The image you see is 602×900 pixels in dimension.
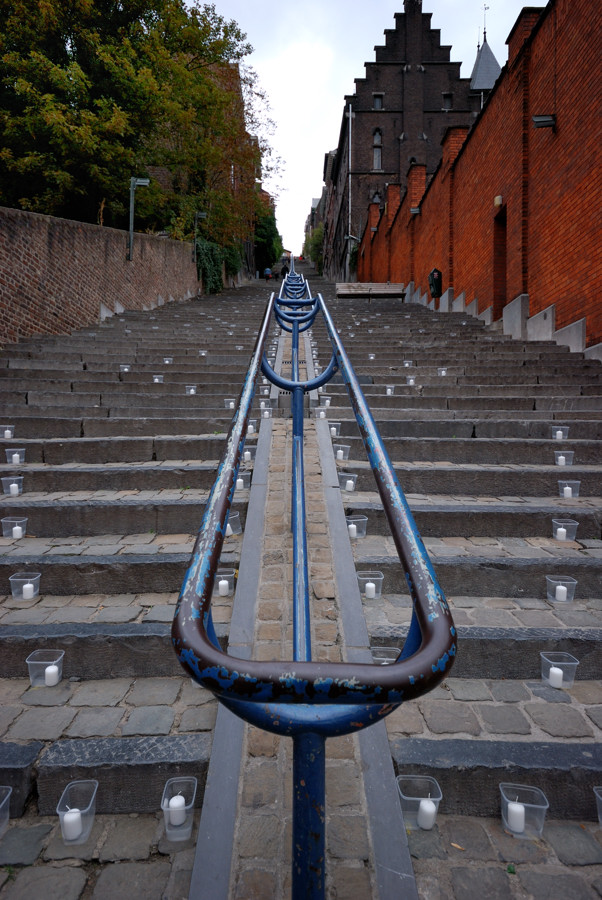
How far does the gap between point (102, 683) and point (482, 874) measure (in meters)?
1.78

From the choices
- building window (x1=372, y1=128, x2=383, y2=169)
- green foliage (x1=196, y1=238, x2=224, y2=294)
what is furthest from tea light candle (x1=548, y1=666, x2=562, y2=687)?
building window (x1=372, y1=128, x2=383, y2=169)

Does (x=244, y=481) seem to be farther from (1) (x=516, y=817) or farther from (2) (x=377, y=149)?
(2) (x=377, y=149)

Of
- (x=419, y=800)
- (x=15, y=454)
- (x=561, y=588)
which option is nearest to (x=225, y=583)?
(x=419, y=800)

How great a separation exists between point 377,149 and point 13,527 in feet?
148

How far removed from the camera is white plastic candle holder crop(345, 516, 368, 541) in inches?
146

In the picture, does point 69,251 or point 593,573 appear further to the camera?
point 69,251

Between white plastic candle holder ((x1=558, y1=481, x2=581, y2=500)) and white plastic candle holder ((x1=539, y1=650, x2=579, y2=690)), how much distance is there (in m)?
2.07

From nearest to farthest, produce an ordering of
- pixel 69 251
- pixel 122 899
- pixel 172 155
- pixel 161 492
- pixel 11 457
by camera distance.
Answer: pixel 122 899, pixel 161 492, pixel 11 457, pixel 69 251, pixel 172 155

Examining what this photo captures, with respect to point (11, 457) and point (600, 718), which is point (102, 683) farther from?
point (11, 457)

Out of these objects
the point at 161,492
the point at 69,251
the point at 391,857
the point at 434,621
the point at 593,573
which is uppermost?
the point at 69,251

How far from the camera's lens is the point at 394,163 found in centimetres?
4147

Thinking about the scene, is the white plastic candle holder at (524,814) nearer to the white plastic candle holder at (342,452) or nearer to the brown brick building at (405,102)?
the white plastic candle holder at (342,452)

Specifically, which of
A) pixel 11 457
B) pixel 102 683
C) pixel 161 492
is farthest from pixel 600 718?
pixel 11 457

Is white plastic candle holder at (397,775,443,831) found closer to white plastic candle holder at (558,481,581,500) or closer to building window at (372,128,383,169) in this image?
white plastic candle holder at (558,481,581,500)
